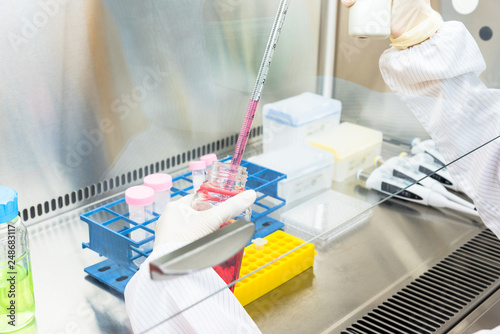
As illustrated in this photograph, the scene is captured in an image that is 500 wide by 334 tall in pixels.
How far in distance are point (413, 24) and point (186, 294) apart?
0.66 metres

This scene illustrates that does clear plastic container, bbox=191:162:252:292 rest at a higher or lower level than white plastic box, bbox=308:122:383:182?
higher

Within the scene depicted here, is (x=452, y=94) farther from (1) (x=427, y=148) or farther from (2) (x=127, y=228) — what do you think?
(2) (x=127, y=228)

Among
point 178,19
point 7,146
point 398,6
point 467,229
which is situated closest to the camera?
point 398,6

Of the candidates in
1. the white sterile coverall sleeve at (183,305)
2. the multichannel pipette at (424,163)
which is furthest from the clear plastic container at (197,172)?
the multichannel pipette at (424,163)

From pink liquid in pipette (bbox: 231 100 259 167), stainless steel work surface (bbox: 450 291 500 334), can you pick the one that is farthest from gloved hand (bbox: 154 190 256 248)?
stainless steel work surface (bbox: 450 291 500 334)

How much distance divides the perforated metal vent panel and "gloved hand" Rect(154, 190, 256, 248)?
1.36ft

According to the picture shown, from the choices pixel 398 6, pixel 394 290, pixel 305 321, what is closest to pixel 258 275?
pixel 305 321

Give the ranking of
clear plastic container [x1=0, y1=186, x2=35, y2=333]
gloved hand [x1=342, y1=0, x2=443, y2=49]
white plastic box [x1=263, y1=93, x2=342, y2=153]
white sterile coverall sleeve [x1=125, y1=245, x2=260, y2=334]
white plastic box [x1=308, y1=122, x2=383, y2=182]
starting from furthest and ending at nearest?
white plastic box [x1=263, y1=93, x2=342, y2=153]
white plastic box [x1=308, y1=122, x2=383, y2=182]
gloved hand [x1=342, y1=0, x2=443, y2=49]
clear plastic container [x1=0, y1=186, x2=35, y2=333]
white sterile coverall sleeve [x1=125, y1=245, x2=260, y2=334]

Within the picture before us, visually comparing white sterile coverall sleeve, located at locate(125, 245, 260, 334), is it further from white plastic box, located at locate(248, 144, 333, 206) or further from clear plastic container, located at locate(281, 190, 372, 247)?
white plastic box, located at locate(248, 144, 333, 206)

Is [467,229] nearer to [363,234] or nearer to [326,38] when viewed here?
[363,234]

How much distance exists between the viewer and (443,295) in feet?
3.98

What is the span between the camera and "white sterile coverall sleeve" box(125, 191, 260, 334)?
701 mm

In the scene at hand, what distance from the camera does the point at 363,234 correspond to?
139 cm

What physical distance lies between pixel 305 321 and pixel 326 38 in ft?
2.46
